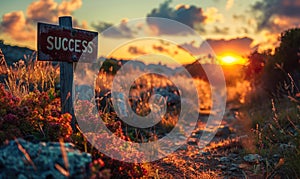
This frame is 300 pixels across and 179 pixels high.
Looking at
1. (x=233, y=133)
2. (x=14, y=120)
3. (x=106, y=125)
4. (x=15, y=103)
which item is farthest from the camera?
(x=233, y=133)

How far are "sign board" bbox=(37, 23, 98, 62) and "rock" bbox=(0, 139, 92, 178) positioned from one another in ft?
6.83

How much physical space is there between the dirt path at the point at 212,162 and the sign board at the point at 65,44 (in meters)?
1.91

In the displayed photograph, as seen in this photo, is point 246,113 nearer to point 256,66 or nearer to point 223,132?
point 223,132

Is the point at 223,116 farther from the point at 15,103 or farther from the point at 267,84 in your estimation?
the point at 15,103

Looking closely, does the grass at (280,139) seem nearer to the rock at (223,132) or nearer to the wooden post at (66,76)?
the rock at (223,132)

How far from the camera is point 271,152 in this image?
235 inches

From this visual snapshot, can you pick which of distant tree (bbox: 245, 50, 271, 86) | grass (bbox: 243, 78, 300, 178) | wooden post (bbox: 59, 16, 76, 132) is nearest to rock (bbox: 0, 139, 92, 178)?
wooden post (bbox: 59, 16, 76, 132)

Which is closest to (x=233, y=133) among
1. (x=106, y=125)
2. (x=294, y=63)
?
(x=294, y=63)

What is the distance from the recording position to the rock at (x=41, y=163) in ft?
9.17

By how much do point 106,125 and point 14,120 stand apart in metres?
1.33

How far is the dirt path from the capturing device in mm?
5156

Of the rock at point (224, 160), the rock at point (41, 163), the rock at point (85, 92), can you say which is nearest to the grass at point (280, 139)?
the rock at point (224, 160)

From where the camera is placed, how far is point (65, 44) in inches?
198

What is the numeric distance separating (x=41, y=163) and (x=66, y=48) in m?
2.50
